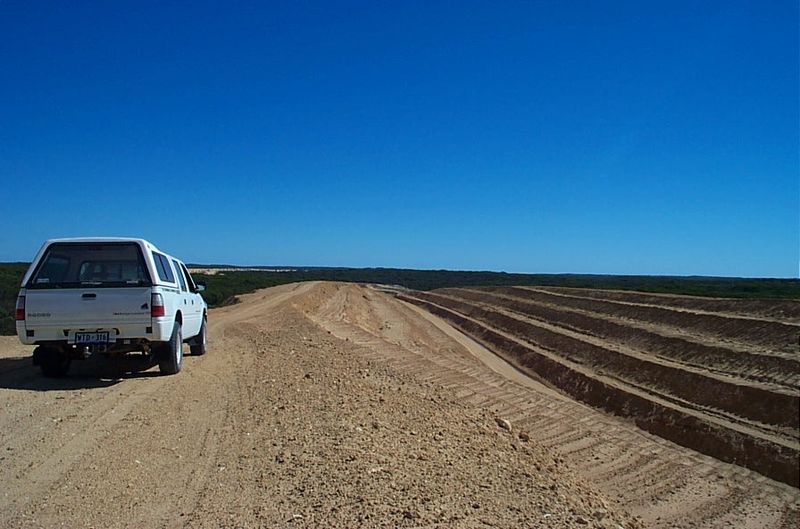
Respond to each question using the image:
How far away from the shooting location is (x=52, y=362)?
35.4ft

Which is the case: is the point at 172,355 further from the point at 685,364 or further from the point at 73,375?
the point at 685,364

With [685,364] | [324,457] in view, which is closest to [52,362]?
[324,457]

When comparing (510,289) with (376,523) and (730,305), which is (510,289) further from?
(376,523)

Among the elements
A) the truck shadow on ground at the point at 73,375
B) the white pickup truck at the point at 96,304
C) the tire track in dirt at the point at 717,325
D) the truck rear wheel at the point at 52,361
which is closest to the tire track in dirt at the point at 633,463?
the tire track in dirt at the point at 717,325

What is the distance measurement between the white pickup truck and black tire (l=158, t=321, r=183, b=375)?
15mm

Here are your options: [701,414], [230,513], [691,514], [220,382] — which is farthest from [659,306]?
[230,513]

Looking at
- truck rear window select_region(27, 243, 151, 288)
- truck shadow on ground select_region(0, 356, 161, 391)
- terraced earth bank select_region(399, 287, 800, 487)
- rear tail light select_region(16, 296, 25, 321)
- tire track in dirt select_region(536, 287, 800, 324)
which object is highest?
truck rear window select_region(27, 243, 151, 288)

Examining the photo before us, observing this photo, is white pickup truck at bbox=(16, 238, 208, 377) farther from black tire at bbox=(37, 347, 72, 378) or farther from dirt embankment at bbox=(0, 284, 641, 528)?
dirt embankment at bbox=(0, 284, 641, 528)

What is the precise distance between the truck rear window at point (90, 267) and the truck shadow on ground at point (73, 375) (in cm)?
158

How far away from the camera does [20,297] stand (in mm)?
9898

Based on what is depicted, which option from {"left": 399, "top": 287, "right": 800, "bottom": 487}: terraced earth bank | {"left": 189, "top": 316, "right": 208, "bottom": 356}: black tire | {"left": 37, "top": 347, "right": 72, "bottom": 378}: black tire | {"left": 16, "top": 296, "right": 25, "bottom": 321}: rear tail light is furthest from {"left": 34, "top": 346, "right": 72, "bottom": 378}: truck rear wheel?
{"left": 399, "top": 287, "right": 800, "bottom": 487}: terraced earth bank

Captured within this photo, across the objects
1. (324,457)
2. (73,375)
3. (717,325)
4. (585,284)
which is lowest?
(324,457)

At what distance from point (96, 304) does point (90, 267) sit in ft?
4.78

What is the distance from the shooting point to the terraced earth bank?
12.4 meters
